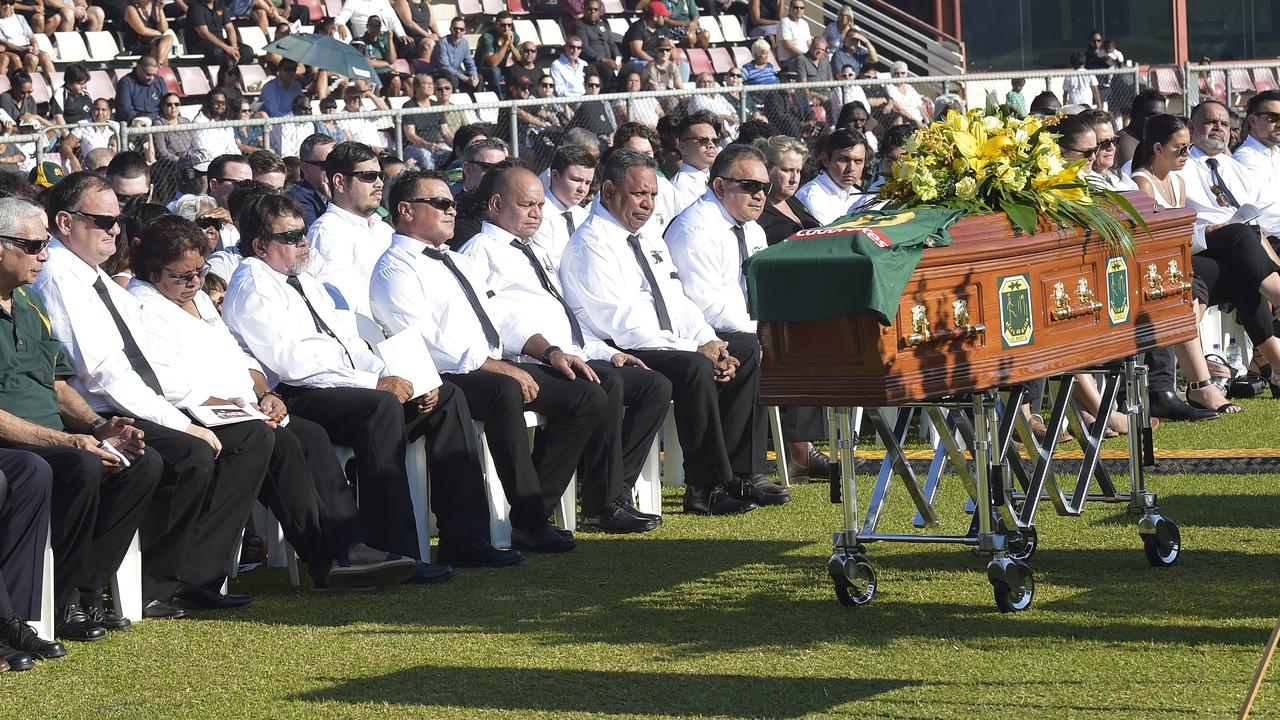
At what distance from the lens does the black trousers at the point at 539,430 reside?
795 centimetres

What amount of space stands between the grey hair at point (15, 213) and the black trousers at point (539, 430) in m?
2.26

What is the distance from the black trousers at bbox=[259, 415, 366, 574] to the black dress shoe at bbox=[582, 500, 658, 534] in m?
1.48

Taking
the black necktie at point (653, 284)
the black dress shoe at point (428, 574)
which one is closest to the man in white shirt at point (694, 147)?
the black necktie at point (653, 284)

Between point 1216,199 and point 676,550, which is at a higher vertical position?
point 1216,199

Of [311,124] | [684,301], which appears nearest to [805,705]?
[684,301]

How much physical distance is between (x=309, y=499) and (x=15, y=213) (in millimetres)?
1635

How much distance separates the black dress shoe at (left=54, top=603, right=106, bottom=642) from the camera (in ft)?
20.8

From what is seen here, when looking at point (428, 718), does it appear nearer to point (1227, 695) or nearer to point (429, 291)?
point (1227, 695)

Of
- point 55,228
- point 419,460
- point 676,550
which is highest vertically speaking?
point 55,228

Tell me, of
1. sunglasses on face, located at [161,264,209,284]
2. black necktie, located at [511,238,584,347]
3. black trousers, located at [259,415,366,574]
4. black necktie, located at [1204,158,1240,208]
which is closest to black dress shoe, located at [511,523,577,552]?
black trousers, located at [259,415,366,574]

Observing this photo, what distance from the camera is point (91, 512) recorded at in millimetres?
6359

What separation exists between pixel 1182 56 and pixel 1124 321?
70.3ft

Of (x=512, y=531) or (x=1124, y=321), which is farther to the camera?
(x=512, y=531)

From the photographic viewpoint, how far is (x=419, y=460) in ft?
25.6
